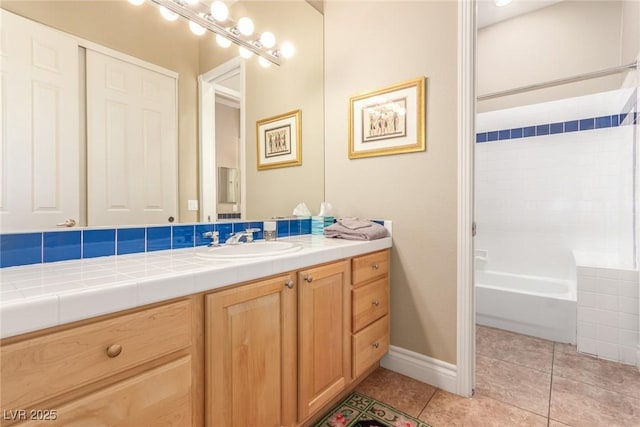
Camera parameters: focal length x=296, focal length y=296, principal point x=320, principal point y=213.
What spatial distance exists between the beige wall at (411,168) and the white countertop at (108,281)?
30.2 inches

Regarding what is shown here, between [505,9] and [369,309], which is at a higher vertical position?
[505,9]

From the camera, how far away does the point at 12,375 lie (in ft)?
1.82

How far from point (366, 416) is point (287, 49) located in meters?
2.10

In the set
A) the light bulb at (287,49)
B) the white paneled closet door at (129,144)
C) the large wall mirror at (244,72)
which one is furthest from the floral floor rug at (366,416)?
the light bulb at (287,49)

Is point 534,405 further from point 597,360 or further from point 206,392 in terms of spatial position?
point 206,392

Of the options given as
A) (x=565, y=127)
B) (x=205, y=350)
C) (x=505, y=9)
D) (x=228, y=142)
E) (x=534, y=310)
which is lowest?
(x=534, y=310)

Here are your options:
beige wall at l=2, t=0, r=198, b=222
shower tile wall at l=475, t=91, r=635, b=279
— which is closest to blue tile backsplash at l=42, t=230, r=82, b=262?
beige wall at l=2, t=0, r=198, b=222

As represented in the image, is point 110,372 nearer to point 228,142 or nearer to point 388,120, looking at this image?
Result: point 228,142

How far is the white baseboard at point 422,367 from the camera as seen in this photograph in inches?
62.4

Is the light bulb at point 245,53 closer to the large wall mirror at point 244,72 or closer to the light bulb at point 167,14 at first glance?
the large wall mirror at point 244,72

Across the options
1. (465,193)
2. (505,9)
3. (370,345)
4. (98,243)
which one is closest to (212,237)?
(98,243)

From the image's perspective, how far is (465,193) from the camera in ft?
4.96

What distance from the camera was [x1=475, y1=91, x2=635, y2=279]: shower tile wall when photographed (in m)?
2.38

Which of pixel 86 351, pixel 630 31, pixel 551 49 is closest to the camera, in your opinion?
pixel 86 351
